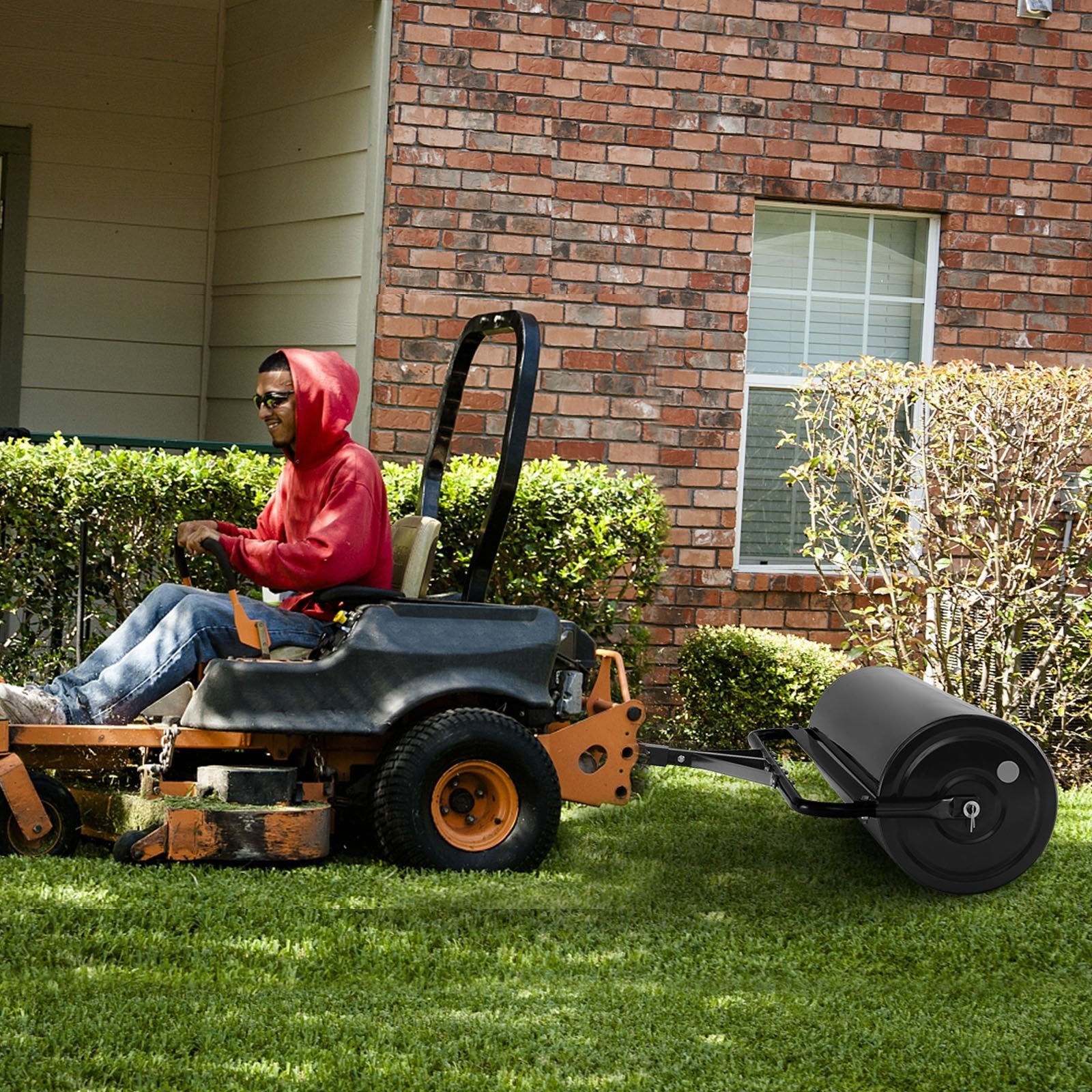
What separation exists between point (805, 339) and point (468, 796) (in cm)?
415

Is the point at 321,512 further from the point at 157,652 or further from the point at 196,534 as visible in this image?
the point at 157,652

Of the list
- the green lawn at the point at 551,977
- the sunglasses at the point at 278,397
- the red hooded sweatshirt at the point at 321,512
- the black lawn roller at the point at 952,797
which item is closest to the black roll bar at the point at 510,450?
the red hooded sweatshirt at the point at 321,512

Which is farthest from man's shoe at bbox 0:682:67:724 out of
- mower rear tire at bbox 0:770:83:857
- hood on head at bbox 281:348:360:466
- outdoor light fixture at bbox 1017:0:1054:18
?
outdoor light fixture at bbox 1017:0:1054:18

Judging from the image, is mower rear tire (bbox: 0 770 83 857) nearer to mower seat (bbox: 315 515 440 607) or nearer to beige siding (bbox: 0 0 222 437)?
mower seat (bbox: 315 515 440 607)

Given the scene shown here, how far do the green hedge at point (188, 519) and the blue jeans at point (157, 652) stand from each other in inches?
56.7

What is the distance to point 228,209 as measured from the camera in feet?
29.2

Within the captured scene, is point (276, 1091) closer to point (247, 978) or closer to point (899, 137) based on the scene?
point (247, 978)

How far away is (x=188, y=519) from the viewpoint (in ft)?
21.4

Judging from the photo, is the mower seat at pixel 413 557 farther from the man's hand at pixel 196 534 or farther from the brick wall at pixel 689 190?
the brick wall at pixel 689 190

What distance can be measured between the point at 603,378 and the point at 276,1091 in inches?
195

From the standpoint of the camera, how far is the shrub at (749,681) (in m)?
7.47

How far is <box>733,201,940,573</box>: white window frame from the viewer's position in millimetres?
8164

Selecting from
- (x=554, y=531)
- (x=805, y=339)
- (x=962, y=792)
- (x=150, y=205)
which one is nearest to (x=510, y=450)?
(x=962, y=792)

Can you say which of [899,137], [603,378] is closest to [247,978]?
[603,378]
